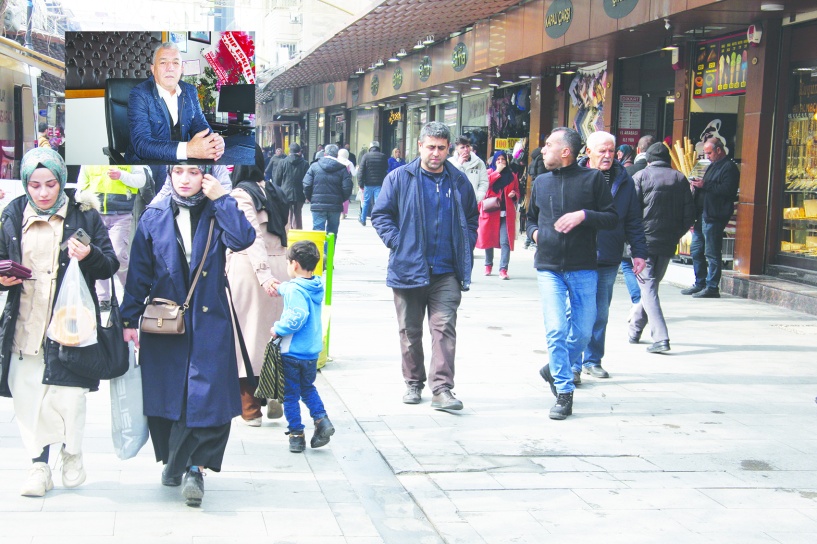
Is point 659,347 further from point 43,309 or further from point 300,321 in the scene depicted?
point 43,309

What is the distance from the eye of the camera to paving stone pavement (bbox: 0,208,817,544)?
15.1 ft

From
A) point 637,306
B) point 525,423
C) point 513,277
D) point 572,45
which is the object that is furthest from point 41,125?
point 525,423

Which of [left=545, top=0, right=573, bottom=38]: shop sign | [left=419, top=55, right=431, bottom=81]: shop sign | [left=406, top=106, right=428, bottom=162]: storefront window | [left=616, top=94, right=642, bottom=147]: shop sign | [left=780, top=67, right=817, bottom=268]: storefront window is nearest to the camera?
[left=780, top=67, right=817, bottom=268]: storefront window

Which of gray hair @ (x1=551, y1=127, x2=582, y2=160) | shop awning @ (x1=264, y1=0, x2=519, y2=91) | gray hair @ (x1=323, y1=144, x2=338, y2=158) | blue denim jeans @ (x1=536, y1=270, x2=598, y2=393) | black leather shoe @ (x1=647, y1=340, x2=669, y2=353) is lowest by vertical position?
black leather shoe @ (x1=647, y1=340, x2=669, y2=353)

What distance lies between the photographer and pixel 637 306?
30.7 ft

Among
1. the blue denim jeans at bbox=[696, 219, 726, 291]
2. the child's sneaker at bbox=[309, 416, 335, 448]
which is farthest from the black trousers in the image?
the blue denim jeans at bbox=[696, 219, 726, 291]

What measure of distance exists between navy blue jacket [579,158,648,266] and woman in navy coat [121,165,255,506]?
3389 millimetres

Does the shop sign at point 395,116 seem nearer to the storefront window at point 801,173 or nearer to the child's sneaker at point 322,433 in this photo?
the storefront window at point 801,173

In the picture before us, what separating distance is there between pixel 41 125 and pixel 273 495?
11031 mm

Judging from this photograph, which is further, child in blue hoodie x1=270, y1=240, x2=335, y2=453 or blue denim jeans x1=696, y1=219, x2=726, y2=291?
blue denim jeans x1=696, y1=219, x2=726, y2=291

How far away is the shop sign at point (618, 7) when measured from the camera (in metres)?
13.5

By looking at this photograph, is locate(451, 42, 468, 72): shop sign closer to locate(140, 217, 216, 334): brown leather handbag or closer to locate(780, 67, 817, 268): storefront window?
locate(780, 67, 817, 268): storefront window

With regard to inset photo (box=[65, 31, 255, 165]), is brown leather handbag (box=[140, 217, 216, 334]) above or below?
below

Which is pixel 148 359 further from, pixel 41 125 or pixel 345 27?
pixel 345 27
